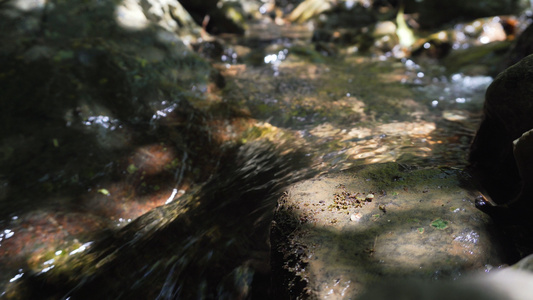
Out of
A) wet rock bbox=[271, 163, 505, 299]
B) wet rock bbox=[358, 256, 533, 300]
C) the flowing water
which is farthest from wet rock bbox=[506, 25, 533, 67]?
wet rock bbox=[358, 256, 533, 300]

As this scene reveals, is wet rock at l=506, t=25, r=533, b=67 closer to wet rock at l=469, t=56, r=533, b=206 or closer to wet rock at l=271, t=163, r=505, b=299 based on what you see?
→ wet rock at l=469, t=56, r=533, b=206

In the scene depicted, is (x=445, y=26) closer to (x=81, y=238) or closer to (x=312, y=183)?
(x=312, y=183)

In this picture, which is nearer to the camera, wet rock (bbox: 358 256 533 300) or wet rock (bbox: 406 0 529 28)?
wet rock (bbox: 358 256 533 300)

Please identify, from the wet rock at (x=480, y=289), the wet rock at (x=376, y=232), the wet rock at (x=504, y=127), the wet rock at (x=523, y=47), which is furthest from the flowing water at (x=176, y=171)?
the wet rock at (x=480, y=289)

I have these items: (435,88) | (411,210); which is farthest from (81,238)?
(435,88)

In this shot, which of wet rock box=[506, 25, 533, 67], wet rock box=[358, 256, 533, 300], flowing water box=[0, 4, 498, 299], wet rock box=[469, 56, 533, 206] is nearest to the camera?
wet rock box=[358, 256, 533, 300]

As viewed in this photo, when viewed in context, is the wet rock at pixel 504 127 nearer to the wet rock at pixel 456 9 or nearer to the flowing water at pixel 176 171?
the flowing water at pixel 176 171

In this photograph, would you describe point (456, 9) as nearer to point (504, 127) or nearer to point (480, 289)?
point (504, 127)
